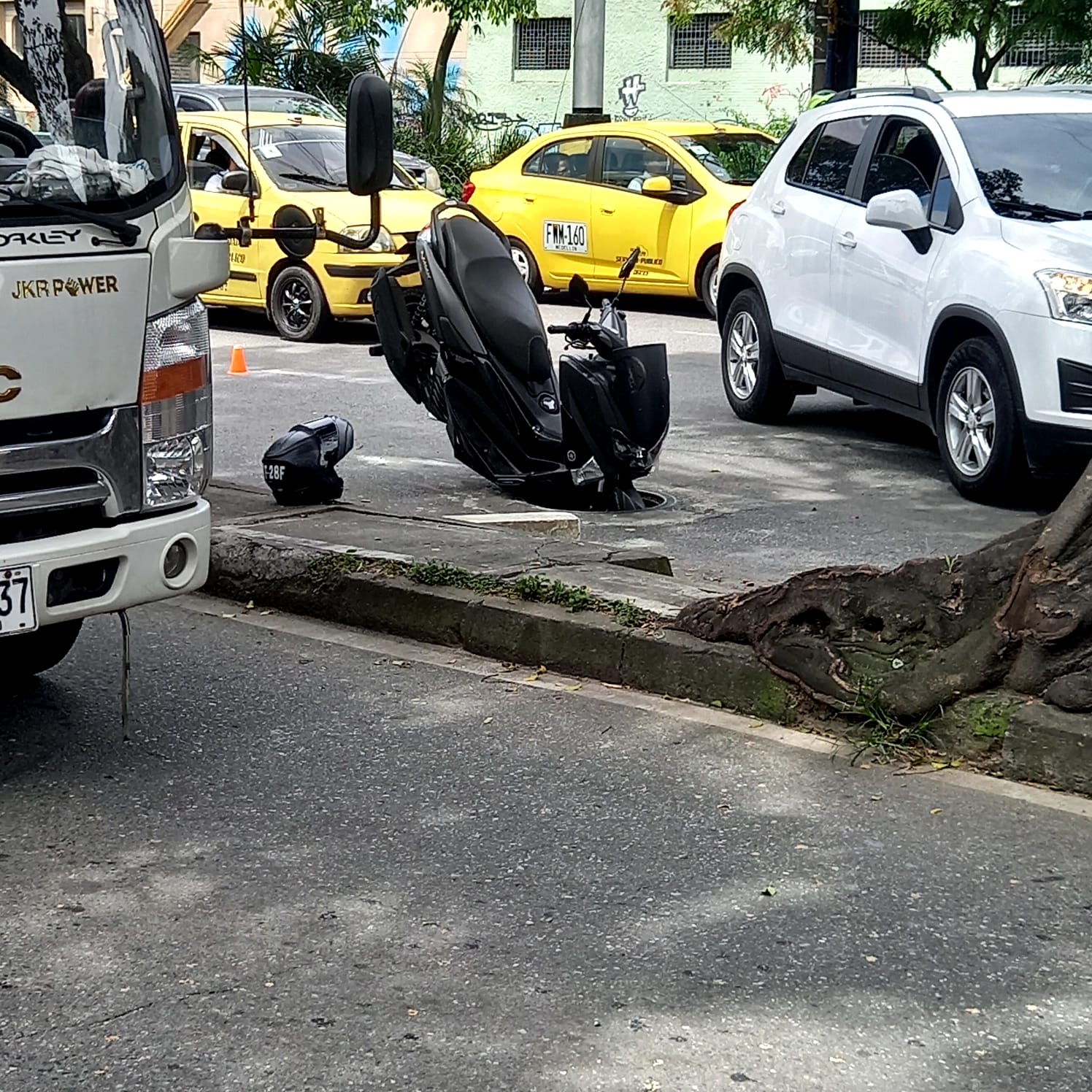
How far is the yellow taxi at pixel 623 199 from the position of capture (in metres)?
16.2

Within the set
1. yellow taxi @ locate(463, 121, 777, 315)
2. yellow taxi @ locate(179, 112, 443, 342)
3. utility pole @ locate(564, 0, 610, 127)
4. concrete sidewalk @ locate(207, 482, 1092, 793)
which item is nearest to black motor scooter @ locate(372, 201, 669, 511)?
concrete sidewalk @ locate(207, 482, 1092, 793)

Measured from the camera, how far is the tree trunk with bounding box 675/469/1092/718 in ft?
15.8

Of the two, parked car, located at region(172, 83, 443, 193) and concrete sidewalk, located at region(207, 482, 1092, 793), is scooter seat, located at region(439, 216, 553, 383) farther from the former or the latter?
parked car, located at region(172, 83, 443, 193)

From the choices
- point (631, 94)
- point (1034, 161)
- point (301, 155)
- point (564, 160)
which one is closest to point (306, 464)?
point (1034, 161)

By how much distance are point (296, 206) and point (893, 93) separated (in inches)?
251

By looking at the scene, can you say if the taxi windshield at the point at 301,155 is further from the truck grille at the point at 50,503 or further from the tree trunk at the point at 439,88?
the tree trunk at the point at 439,88

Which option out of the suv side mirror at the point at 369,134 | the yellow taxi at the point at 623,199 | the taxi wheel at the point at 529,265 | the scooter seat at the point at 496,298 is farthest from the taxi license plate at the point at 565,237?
the suv side mirror at the point at 369,134

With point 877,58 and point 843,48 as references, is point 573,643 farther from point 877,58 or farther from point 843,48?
point 877,58

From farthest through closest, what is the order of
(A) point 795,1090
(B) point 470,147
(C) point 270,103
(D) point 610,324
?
(B) point 470,147, (C) point 270,103, (D) point 610,324, (A) point 795,1090

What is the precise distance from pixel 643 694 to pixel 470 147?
2218cm

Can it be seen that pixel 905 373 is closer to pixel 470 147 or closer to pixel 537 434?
pixel 537 434

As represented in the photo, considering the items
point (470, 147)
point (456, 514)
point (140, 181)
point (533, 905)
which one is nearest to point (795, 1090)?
point (533, 905)

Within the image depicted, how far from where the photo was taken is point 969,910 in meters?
3.96

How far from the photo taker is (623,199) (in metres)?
16.7
